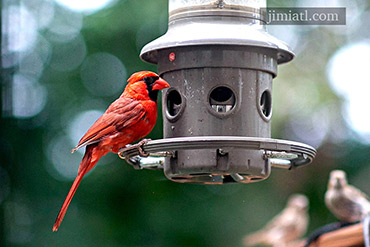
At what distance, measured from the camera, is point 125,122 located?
5.03 m

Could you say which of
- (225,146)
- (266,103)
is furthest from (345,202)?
(225,146)

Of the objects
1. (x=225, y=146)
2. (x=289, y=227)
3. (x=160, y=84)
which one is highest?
(x=160, y=84)

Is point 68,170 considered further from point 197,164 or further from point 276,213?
point 197,164

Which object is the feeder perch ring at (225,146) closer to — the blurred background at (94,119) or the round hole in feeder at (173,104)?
the round hole in feeder at (173,104)

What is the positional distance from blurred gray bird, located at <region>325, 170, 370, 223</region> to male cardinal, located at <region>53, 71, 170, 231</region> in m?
3.18

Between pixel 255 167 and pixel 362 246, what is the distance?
1.12m

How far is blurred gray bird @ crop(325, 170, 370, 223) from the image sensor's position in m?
7.78

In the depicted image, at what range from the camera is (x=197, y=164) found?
15.6 ft

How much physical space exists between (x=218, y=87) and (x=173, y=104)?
0.37 m

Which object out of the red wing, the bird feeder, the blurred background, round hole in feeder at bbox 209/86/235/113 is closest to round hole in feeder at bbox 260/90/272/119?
the bird feeder

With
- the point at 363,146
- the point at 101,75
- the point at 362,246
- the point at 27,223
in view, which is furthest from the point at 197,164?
the point at 363,146

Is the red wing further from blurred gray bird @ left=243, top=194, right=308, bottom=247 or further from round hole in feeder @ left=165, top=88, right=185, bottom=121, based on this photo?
blurred gray bird @ left=243, top=194, right=308, bottom=247

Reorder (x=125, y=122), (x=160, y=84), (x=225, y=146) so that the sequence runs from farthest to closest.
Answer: (x=125, y=122), (x=160, y=84), (x=225, y=146)

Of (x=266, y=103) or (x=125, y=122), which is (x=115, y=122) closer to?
(x=125, y=122)
